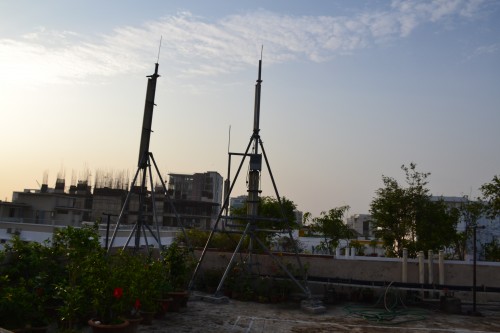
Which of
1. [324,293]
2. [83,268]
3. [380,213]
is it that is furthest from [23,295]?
[380,213]

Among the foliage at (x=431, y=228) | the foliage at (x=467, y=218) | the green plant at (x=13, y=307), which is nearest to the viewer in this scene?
the green plant at (x=13, y=307)

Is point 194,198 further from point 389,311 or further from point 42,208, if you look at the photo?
point 389,311

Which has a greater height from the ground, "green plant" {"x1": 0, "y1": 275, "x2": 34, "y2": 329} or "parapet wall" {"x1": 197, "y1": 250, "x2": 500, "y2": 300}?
"parapet wall" {"x1": 197, "y1": 250, "x2": 500, "y2": 300}

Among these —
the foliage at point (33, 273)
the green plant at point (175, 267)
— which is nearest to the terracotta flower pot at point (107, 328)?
the foliage at point (33, 273)

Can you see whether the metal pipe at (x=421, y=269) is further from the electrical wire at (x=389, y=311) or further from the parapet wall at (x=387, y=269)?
the electrical wire at (x=389, y=311)

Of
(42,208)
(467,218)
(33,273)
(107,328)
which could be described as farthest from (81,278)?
(42,208)

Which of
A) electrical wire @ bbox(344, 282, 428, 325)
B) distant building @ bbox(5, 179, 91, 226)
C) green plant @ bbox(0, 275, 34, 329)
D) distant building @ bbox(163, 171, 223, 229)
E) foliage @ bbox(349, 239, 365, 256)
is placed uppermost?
distant building @ bbox(163, 171, 223, 229)

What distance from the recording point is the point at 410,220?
74.4 feet

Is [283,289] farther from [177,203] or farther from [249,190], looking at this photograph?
[177,203]

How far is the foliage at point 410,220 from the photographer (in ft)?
73.7

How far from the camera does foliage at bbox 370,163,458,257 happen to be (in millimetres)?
22453

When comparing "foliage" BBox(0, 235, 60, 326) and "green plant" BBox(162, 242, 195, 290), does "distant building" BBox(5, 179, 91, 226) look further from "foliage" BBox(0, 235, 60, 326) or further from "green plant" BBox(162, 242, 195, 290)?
"foliage" BBox(0, 235, 60, 326)

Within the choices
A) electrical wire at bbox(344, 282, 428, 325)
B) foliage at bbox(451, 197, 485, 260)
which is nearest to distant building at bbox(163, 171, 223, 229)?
foliage at bbox(451, 197, 485, 260)

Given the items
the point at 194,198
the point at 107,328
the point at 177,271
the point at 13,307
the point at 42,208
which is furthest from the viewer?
the point at 194,198
